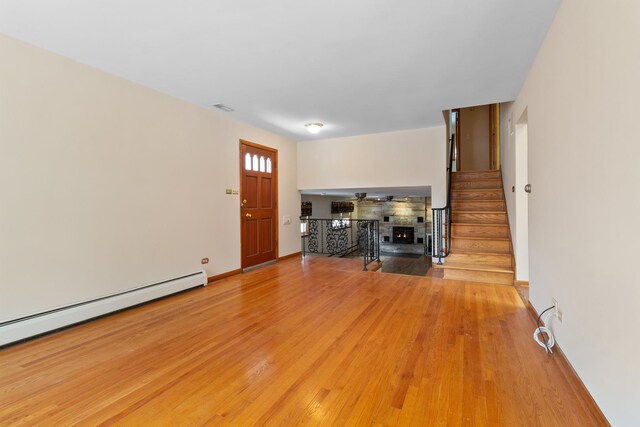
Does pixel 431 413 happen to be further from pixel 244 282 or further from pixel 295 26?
pixel 244 282

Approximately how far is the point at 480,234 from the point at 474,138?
3.71 metres

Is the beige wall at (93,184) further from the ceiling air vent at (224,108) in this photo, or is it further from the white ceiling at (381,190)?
the white ceiling at (381,190)

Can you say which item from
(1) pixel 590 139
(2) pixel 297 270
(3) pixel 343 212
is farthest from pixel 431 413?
(3) pixel 343 212

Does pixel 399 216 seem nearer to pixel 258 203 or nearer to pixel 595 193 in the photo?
pixel 258 203

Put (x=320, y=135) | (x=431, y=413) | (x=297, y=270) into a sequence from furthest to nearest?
(x=320, y=135), (x=297, y=270), (x=431, y=413)

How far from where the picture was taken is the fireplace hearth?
13406 millimetres

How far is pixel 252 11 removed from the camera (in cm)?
220

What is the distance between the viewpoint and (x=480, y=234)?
16.6 feet

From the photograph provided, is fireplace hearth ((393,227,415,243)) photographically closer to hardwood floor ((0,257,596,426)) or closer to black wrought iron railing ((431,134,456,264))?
black wrought iron railing ((431,134,456,264))

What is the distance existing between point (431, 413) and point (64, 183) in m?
3.53

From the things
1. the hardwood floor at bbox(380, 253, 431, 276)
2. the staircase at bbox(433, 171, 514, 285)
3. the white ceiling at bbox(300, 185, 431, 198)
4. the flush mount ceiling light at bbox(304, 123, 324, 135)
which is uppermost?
the flush mount ceiling light at bbox(304, 123, 324, 135)

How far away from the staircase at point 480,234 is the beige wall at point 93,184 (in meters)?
3.77

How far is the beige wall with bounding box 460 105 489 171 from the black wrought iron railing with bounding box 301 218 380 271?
325cm

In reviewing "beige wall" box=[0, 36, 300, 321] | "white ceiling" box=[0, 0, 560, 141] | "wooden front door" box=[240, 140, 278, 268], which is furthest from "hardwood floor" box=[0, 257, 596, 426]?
"white ceiling" box=[0, 0, 560, 141]
